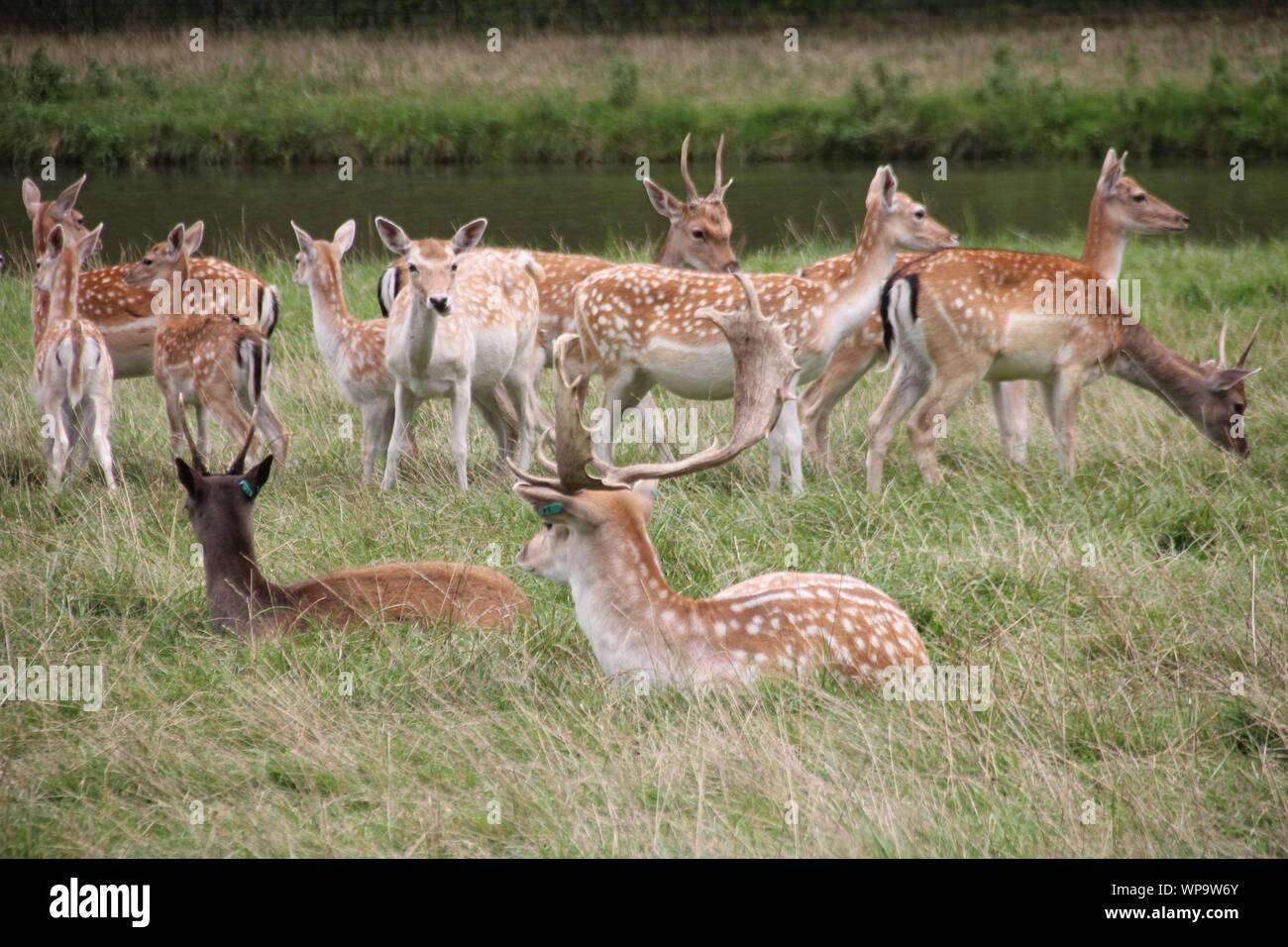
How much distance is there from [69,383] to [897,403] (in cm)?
361

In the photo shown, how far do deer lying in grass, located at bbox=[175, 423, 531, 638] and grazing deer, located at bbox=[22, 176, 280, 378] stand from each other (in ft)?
9.86

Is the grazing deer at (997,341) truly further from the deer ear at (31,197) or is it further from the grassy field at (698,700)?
the deer ear at (31,197)

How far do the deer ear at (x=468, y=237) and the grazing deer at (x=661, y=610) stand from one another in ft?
9.10

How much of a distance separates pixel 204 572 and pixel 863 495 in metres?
2.48

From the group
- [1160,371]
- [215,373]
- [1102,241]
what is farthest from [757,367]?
[1102,241]

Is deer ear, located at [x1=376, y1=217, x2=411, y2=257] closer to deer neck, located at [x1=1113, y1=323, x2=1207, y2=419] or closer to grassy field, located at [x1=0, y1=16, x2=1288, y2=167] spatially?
deer neck, located at [x1=1113, y1=323, x2=1207, y2=419]

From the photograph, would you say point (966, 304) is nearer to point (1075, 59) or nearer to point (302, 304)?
point (302, 304)

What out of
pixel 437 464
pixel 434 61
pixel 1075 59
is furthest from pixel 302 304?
pixel 1075 59

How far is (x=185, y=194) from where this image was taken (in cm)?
1908

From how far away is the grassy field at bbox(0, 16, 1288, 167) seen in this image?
74.0 ft

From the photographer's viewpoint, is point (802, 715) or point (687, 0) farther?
point (687, 0)

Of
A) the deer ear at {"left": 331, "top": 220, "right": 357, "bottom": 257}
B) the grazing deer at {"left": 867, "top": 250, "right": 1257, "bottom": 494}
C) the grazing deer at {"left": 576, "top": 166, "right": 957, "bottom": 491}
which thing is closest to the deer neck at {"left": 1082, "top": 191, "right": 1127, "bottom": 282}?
the grazing deer at {"left": 867, "top": 250, "right": 1257, "bottom": 494}

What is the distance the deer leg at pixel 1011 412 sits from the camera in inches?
268

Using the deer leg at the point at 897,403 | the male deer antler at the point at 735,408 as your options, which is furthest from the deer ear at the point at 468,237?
the male deer antler at the point at 735,408
